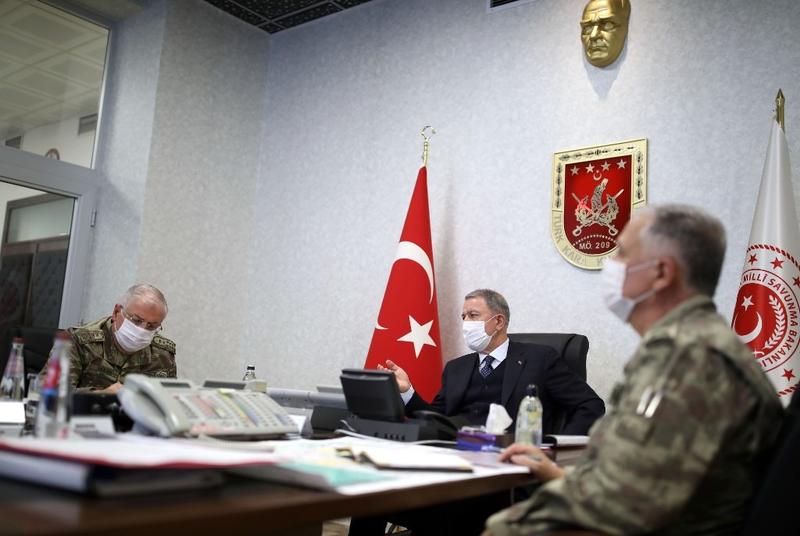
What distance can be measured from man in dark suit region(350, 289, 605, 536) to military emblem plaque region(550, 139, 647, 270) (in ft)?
2.39

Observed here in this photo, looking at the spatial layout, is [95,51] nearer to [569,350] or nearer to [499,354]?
[499,354]

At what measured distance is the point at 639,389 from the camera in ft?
3.69

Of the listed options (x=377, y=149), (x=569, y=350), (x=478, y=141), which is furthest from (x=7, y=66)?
(x=569, y=350)

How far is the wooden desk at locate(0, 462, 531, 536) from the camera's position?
2.54ft

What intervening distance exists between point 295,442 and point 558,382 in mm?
1358

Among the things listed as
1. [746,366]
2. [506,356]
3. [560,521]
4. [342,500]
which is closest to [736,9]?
[506,356]

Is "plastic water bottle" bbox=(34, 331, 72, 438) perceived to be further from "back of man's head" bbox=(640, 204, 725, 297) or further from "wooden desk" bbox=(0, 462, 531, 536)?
"back of man's head" bbox=(640, 204, 725, 297)

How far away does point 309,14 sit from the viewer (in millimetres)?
4770

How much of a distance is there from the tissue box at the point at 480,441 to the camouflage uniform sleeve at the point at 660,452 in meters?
0.65

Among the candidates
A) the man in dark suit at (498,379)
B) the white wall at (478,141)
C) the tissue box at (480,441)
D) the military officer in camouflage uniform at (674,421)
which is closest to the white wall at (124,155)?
the white wall at (478,141)

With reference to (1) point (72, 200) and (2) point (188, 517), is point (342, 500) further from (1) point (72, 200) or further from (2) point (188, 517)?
(1) point (72, 200)

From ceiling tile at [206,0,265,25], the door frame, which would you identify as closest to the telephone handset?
the door frame

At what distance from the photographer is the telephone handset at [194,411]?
144 centimetres

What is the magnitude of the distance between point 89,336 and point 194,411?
156cm
